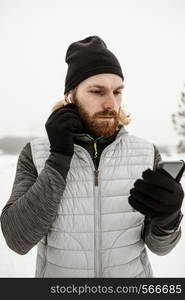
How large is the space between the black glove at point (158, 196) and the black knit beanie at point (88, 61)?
559mm

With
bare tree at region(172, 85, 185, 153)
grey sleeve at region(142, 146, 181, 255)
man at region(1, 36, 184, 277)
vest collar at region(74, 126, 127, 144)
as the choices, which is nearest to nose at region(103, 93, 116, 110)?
man at region(1, 36, 184, 277)

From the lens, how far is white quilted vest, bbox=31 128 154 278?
0.97m

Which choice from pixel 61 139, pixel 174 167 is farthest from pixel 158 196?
pixel 61 139

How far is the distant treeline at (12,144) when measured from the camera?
5.08 metres

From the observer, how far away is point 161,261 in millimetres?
2471

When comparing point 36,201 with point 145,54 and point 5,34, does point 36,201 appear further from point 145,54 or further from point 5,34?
point 145,54

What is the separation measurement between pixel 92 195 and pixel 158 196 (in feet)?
0.92

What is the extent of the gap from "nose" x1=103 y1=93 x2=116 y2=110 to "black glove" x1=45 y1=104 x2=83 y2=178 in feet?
0.50

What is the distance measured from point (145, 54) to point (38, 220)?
12090 millimetres

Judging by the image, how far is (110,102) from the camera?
1.07 meters

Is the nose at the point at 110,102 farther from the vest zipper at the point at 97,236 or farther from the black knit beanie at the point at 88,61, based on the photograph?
the vest zipper at the point at 97,236

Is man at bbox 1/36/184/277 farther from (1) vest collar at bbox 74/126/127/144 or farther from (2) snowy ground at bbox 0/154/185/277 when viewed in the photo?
(2) snowy ground at bbox 0/154/185/277

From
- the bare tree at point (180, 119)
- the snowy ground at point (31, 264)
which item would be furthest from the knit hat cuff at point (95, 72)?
the bare tree at point (180, 119)

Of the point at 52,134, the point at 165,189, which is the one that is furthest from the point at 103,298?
the point at 52,134
